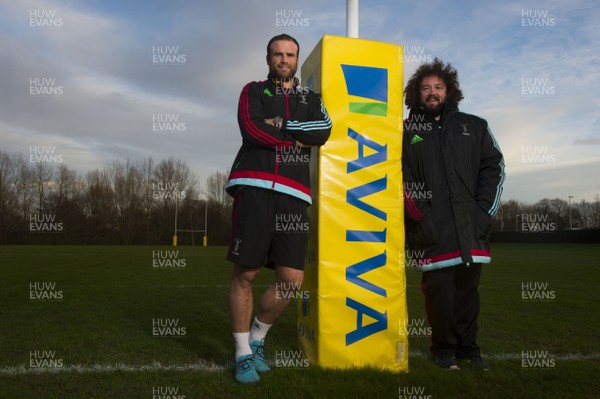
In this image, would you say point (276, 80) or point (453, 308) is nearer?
point (276, 80)

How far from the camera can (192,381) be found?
303cm

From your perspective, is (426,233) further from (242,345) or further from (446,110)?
(242,345)

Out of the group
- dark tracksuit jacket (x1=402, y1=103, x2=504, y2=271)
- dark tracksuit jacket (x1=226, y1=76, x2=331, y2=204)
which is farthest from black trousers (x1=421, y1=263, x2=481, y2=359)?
dark tracksuit jacket (x1=226, y1=76, x2=331, y2=204)

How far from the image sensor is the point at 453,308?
12.2 ft

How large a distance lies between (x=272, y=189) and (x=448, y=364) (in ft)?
5.90

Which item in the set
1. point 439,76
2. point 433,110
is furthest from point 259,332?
point 439,76

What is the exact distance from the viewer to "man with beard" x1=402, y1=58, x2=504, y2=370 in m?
3.55

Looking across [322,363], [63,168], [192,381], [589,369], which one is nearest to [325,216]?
[322,363]

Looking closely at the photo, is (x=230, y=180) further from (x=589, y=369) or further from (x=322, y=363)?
(x=589, y=369)

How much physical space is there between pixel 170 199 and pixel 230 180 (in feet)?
160

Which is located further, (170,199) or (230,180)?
(170,199)

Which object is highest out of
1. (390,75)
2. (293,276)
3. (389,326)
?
(390,75)

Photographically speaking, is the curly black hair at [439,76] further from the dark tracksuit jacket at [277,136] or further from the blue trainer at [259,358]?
the blue trainer at [259,358]

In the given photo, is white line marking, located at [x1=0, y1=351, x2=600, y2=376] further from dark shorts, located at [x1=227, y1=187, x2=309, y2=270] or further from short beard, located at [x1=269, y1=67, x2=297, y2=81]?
short beard, located at [x1=269, y1=67, x2=297, y2=81]
